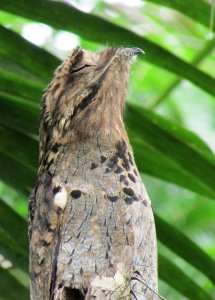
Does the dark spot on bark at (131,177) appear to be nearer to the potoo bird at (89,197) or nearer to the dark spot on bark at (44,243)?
the potoo bird at (89,197)

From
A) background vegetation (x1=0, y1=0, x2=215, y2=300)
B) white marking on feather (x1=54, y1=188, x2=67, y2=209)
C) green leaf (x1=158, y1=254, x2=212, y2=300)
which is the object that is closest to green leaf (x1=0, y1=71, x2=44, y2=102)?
background vegetation (x1=0, y1=0, x2=215, y2=300)

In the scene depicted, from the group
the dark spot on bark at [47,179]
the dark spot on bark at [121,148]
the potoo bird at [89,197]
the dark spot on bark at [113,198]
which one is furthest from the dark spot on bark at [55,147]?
the dark spot on bark at [113,198]

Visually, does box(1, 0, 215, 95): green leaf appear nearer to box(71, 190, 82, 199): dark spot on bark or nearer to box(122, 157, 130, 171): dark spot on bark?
box(122, 157, 130, 171): dark spot on bark

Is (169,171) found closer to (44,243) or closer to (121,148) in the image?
(121,148)

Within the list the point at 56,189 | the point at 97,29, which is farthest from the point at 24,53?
the point at 56,189

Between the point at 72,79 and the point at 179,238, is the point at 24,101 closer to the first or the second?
the point at 72,79

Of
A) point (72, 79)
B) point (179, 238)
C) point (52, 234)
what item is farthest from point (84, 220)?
point (72, 79)

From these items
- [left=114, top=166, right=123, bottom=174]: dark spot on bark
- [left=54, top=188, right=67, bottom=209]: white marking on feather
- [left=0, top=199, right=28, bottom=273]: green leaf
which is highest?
[left=114, top=166, right=123, bottom=174]: dark spot on bark
